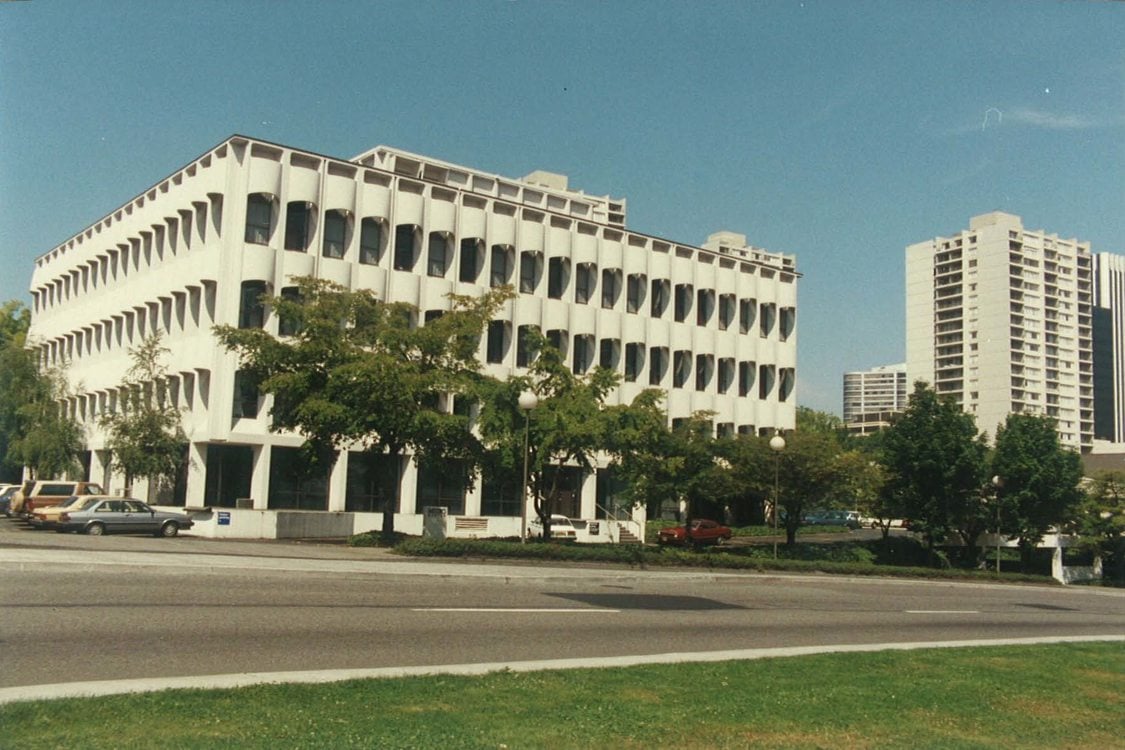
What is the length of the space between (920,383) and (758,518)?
16600 millimetres

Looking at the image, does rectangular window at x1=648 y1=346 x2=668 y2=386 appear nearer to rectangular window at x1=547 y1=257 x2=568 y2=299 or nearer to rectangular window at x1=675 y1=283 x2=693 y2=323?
rectangular window at x1=675 y1=283 x2=693 y2=323

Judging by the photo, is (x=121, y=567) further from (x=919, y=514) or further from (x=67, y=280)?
(x=67, y=280)

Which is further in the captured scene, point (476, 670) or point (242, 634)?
point (242, 634)

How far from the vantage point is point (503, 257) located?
182 ft

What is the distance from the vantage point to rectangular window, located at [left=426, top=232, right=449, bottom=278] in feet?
172

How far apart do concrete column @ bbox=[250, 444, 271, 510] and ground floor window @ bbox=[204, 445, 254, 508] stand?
0.63m

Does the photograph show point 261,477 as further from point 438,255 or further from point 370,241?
point 438,255

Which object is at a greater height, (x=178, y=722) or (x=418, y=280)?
(x=418, y=280)

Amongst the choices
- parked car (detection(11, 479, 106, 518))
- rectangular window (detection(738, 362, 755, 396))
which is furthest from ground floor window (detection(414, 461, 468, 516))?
rectangular window (detection(738, 362, 755, 396))

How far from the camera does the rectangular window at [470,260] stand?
176 ft

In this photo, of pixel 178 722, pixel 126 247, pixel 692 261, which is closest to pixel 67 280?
pixel 126 247

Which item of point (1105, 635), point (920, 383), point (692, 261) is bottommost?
point (1105, 635)

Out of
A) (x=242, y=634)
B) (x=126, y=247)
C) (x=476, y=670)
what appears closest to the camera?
(x=476, y=670)

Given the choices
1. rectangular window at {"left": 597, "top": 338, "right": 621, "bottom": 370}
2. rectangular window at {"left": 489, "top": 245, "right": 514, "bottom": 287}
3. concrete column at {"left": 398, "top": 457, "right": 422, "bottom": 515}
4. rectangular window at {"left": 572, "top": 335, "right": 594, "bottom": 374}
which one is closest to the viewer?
concrete column at {"left": 398, "top": 457, "right": 422, "bottom": 515}
